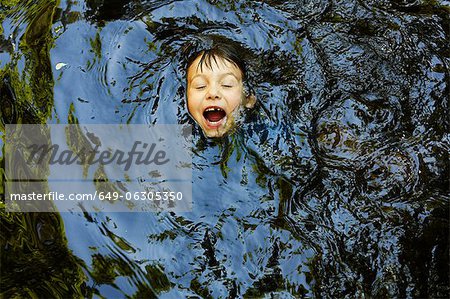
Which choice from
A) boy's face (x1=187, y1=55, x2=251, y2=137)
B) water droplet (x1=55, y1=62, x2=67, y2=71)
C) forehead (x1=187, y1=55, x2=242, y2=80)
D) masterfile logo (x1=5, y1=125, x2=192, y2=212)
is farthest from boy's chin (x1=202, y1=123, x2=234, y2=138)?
water droplet (x1=55, y1=62, x2=67, y2=71)

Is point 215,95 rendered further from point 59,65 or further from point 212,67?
point 59,65

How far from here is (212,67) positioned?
3.94m

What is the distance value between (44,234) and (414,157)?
207 centimetres

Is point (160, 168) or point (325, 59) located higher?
→ point (325, 59)

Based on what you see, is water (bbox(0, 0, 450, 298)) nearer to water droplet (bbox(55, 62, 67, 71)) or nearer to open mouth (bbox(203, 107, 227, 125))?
water droplet (bbox(55, 62, 67, 71))

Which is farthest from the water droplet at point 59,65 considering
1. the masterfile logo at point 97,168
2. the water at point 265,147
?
the masterfile logo at point 97,168

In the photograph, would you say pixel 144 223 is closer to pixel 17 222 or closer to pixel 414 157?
pixel 17 222

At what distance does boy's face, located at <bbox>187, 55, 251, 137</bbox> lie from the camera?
3.90 metres

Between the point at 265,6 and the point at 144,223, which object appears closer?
the point at 144,223

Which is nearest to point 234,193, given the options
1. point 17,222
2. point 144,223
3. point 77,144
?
point 144,223

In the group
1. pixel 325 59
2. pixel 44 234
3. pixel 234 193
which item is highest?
pixel 325 59

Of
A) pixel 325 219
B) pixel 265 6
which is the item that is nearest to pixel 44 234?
pixel 325 219

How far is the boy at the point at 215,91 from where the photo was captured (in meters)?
3.91

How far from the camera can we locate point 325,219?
3.71 metres
